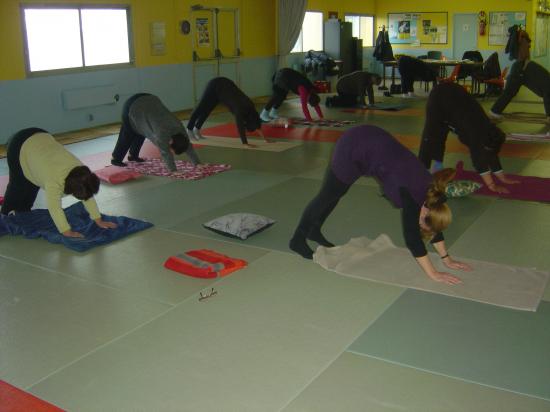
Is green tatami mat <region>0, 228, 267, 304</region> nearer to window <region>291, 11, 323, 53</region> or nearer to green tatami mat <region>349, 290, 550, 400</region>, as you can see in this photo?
green tatami mat <region>349, 290, 550, 400</region>

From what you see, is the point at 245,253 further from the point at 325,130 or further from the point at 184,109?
the point at 184,109

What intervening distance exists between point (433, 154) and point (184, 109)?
6604 millimetres

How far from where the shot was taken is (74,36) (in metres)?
9.18

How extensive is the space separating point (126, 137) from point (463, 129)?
359cm

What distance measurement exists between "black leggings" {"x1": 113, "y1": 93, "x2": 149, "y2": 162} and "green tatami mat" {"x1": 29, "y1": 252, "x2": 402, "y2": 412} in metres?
3.26

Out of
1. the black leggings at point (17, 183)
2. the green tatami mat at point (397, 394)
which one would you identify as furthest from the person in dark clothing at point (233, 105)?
the green tatami mat at point (397, 394)

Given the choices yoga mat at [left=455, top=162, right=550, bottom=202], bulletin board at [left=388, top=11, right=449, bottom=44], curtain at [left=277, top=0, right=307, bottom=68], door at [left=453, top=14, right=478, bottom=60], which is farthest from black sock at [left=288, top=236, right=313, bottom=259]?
bulletin board at [left=388, top=11, right=449, bottom=44]

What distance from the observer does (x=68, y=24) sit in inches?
357

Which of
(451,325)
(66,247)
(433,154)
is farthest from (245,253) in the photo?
(433,154)

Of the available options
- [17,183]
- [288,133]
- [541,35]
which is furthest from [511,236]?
[541,35]

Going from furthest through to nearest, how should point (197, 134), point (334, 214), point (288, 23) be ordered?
point (288, 23) → point (197, 134) → point (334, 214)

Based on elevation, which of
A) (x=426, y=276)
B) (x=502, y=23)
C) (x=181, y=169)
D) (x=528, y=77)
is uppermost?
(x=502, y=23)

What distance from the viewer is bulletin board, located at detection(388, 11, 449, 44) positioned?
17531mm

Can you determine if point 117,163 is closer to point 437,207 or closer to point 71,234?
point 71,234
